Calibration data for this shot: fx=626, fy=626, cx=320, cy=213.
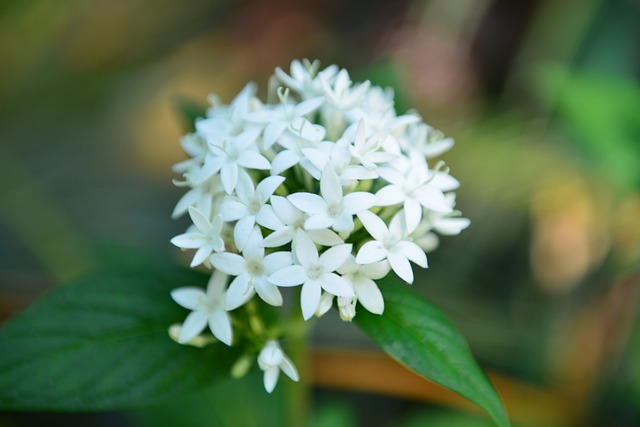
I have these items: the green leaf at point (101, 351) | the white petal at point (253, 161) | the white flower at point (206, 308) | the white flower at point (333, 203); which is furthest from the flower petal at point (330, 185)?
the green leaf at point (101, 351)

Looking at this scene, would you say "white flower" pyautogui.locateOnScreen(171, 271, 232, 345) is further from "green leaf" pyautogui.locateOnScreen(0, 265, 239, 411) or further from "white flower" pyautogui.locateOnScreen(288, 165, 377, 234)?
"white flower" pyautogui.locateOnScreen(288, 165, 377, 234)

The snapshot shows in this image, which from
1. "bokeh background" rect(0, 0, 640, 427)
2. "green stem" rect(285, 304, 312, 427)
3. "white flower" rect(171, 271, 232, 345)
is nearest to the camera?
"white flower" rect(171, 271, 232, 345)

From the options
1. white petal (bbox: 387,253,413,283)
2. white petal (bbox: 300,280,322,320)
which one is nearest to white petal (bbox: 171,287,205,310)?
white petal (bbox: 300,280,322,320)

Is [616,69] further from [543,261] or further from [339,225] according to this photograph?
[339,225]

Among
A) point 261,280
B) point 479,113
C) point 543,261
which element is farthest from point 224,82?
point 261,280

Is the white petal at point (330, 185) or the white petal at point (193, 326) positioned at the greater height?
the white petal at point (330, 185)

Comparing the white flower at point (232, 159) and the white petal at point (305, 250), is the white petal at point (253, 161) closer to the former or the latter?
the white flower at point (232, 159)

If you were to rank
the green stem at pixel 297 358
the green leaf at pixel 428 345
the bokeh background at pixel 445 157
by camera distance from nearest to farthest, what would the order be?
the green leaf at pixel 428 345 < the green stem at pixel 297 358 < the bokeh background at pixel 445 157
